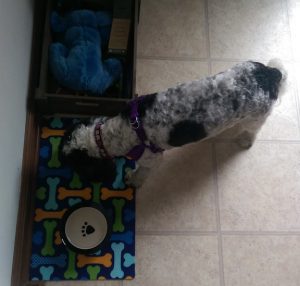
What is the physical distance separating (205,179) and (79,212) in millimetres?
622

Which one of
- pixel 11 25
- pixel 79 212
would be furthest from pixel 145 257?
pixel 11 25

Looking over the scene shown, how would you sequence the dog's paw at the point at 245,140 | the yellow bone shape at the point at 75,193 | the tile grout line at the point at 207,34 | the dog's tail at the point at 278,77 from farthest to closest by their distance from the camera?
the tile grout line at the point at 207,34
the dog's paw at the point at 245,140
the yellow bone shape at the point at 75,193
the dog's tail at the point at 278,77

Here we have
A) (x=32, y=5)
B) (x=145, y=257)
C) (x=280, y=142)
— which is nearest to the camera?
(x=145, y=257)

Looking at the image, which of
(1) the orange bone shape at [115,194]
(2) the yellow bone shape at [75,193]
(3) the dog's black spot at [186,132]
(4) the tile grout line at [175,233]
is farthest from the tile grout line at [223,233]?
(3) the dog's black spot at [186,132]

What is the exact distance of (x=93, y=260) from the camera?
4.96ft

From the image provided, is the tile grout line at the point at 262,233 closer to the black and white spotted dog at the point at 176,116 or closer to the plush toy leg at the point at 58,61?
the black and white spotted dog at the point at 176,116

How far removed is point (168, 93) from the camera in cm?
128

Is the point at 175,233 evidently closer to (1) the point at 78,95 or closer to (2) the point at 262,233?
(2) the point at 262,233

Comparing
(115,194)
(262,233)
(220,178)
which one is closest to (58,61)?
(115,194)

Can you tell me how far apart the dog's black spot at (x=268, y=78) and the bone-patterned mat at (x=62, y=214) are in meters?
0.70

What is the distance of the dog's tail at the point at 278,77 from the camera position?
4.47 ft

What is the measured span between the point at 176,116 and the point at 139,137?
0.16 metres

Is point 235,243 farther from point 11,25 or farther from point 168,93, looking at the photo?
point 11,25

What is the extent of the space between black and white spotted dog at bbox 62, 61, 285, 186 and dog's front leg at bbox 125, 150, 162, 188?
0.01 meters
